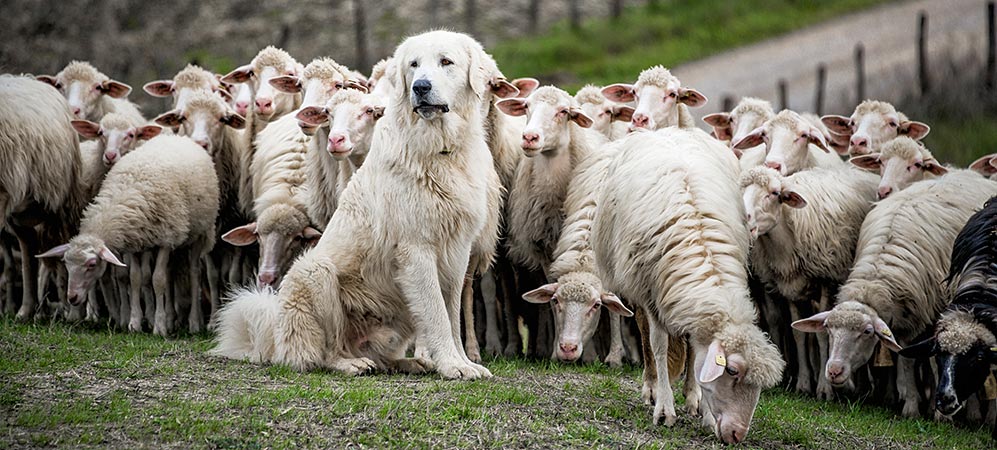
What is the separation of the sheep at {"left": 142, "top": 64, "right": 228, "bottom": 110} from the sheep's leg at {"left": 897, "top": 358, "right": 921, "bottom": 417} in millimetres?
6796

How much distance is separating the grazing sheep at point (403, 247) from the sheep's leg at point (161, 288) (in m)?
1.77

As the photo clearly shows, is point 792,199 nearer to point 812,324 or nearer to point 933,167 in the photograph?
point 812,324

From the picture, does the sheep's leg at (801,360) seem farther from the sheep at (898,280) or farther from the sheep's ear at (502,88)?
the sheep's ear at (502,88)

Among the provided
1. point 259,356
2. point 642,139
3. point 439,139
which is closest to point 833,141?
point 642,139

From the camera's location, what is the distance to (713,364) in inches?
254

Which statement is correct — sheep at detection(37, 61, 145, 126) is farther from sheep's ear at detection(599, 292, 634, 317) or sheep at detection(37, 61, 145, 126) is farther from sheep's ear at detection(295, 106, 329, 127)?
sheep's ear at detection(599, 292, 634, 317)

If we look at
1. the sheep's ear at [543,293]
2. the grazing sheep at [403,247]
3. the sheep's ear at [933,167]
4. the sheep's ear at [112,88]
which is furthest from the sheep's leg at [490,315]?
the sheep's ear at [112,88]

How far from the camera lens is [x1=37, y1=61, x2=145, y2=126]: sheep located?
11.9 metres

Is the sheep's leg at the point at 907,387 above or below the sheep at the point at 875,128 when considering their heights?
below

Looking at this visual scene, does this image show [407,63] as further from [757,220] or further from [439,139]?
[757,220]

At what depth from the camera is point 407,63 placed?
7.85 metres

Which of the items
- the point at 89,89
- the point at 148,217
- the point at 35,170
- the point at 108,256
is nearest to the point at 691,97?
the point at 148,217

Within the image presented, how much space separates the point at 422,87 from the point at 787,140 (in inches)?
158

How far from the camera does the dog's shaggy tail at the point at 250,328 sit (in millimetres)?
8406
